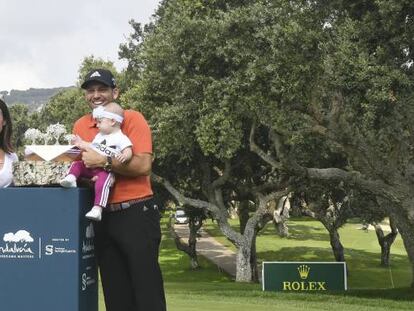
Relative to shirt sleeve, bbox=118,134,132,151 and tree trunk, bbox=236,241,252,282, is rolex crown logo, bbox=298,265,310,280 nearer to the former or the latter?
tree trunk, bbox=236,241,252,282

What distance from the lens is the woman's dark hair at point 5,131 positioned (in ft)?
13.6

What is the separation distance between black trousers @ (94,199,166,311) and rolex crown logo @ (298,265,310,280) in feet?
46.4

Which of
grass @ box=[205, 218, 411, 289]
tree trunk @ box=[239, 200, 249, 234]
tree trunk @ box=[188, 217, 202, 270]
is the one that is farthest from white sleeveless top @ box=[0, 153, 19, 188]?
tree trunk @ box=[188, 217, 202, 270]

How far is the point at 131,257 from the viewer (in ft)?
12.6

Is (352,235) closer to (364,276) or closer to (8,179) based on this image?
(364,276)

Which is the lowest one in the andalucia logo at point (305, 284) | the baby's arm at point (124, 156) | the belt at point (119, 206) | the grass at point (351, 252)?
the grass at point (351, 252)

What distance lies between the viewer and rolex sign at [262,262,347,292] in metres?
17.6

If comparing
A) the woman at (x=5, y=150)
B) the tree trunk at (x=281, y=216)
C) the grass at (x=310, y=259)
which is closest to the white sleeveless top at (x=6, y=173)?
the woman at (x=5, y=150)

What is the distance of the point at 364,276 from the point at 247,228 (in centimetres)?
959

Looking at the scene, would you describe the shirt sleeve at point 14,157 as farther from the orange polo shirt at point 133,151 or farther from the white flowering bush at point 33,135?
the orange polo shirt at point 133,151

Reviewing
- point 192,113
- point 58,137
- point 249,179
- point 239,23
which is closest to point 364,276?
point 249,179

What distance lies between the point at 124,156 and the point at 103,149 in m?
0.13

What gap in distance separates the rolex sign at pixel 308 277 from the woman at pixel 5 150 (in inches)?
563

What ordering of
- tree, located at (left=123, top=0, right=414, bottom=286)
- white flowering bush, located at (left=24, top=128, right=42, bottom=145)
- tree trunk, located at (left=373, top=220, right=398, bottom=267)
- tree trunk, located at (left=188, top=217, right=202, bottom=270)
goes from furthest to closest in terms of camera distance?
1. tree trunk, located at (left=373, top=220, right=398, bottom=267)
2. tree trunk, located at (left=188, top=217, right=202, bottom=270)
3. tree, located at (left=123, top=0, right=414, bottom=286)
4. white flowering bush, located at (left=24, top=128, right=42, bottom=145)
